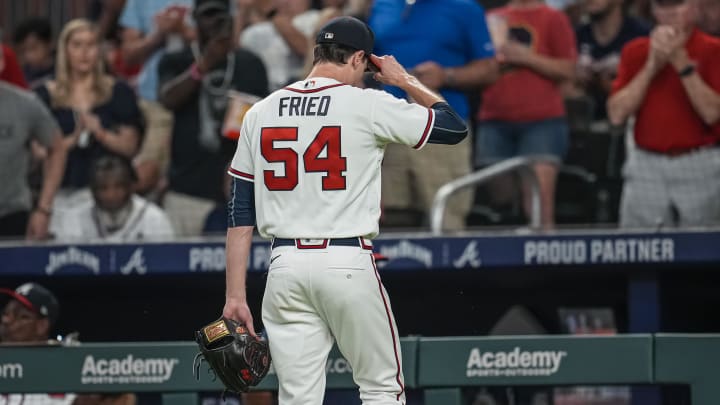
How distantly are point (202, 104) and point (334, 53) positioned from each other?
3352 mm

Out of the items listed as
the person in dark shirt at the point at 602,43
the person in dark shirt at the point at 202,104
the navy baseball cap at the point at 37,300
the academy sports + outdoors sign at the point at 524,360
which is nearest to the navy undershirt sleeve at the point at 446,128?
the academy sports + outdoors sign at the point at 524,360

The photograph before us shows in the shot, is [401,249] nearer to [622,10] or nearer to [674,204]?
[674,204]

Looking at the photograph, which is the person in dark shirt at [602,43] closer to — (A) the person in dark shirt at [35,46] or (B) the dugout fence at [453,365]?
(B) the dugout fence at [453,365]

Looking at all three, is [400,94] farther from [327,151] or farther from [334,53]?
[327,151]

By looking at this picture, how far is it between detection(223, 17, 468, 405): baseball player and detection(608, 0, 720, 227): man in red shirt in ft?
8.38

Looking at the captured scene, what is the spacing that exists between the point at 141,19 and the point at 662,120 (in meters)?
4.10

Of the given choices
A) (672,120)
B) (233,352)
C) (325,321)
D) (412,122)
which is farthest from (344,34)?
(672,120)

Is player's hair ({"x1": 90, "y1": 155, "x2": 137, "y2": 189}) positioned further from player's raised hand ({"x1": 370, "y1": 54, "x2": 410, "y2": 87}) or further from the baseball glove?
player's raised hand ({"x1": 370, "y1": 54, "x2": 410, "y2": 87})

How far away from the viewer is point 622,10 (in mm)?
8555

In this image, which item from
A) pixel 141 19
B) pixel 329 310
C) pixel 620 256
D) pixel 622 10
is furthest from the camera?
pixel 141 19

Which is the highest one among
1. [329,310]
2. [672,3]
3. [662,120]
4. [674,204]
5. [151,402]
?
[672,3]

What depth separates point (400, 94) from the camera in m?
7.38

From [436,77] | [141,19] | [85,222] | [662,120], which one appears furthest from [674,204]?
[141,19]

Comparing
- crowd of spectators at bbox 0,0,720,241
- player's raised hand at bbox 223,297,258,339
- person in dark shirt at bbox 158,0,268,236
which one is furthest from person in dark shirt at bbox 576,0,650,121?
Result: player's raised hand at bbox 223,297,258,339
